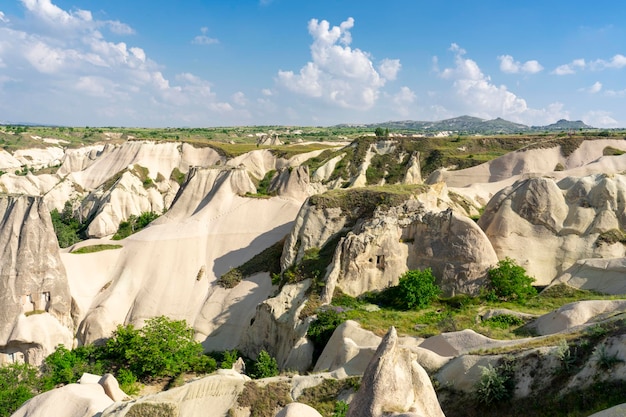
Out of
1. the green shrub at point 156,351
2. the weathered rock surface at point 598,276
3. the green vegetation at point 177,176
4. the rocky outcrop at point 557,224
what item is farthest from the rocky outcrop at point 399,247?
the green vegetation at point 177,176

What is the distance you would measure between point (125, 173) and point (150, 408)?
4945 centimetres

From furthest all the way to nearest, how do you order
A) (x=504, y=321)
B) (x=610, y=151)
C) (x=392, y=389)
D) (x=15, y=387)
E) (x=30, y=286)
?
(x=610, y=151)
(x=30, y=286)
(x=15, y=387)
(x=504, y=321)
(x=392, y=389)

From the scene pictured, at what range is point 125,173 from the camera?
186ft

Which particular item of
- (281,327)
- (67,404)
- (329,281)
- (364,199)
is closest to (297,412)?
(67,404)

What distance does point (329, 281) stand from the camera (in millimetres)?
22844

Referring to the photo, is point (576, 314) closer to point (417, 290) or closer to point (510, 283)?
point (510, 283)

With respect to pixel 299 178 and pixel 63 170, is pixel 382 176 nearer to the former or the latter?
pixel 299 178

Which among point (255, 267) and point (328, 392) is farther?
point (255, 267)

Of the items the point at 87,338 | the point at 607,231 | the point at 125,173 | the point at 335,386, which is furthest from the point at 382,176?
the point at 335,386

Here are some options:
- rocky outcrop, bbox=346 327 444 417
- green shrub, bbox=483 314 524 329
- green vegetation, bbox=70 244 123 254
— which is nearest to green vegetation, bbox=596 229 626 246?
green shrub, bbox=483 314 524 329

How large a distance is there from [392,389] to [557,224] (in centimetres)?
2057

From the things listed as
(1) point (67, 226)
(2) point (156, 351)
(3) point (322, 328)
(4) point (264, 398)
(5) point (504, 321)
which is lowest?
(2) point (156, 351)

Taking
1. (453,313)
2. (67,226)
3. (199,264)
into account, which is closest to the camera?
(453,313)

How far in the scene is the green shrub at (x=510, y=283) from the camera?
2103cm
